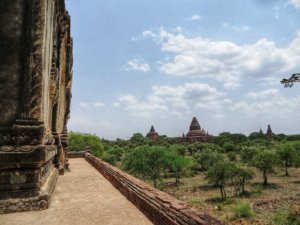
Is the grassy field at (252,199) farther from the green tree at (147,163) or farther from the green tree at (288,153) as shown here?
the green tree at (288,153)

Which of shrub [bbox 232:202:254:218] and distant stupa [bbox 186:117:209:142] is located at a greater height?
distant stupa [bbox 186:117:209:142]

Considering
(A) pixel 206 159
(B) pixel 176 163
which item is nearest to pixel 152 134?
(A) pixel 206 159

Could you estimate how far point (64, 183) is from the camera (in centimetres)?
859

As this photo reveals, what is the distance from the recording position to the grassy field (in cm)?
1780

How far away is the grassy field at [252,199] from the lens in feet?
58.4

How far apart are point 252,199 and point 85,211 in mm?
20910

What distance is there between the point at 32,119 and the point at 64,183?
446 cm

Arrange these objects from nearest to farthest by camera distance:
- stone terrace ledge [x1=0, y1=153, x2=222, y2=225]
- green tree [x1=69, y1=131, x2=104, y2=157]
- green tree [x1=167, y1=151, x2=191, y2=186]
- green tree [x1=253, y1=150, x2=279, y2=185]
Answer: stone terrace ledge [x1=0, y1=153, x2=222, y2=225] → green tree [x1=253, y1=150, x2=279, y2=185] → green tree [x1=167, y1=151, x2=191, y2=186] → green tree [x1=69, y1=131, x2=104, y2=157]

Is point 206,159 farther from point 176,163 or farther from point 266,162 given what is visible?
point 266,162

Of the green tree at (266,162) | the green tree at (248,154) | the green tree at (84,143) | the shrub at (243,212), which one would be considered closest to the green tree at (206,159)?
the green tree at (248,154)

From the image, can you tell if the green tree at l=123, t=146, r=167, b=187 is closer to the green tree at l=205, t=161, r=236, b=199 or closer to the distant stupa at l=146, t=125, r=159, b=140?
the green tree at l=205, t=161, r=236, b=199

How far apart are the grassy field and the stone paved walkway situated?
42.7 feet

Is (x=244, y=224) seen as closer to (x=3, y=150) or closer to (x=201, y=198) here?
(x=201, y=198)

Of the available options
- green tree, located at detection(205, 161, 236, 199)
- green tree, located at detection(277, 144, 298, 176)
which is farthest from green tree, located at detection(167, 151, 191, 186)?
green tree, located at detection(277, 144, 298, 176)
